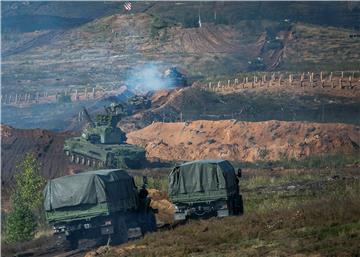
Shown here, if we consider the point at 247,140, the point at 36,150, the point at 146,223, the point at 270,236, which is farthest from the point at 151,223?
the point at 247,140

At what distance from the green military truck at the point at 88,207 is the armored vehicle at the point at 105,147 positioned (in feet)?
93.9

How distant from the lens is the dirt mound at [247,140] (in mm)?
67812

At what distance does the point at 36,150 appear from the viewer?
231 ft

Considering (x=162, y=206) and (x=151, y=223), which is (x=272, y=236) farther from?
(x=162, y=206)

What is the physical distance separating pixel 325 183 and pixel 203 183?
13313 millimetres

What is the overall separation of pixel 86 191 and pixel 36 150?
40.0 m

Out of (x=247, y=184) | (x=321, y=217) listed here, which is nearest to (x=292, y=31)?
(x=247, y=184)

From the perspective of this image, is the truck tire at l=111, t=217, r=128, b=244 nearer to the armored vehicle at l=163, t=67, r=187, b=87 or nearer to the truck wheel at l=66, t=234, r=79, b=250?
the truck wheel at l=66, t=234, r=79, b=250

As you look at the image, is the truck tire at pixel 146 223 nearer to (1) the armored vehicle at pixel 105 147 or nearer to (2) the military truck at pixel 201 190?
(2) the military truck at pixel 201 190

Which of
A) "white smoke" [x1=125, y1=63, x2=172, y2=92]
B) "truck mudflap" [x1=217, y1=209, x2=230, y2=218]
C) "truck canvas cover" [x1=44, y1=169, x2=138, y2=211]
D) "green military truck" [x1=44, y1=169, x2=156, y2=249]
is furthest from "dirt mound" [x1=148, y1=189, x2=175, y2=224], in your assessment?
"white smoke" [x1=125, y1=63, x2=172, y2=92]

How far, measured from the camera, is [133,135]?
3135 inches

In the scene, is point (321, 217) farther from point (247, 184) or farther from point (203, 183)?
point (247, 184)

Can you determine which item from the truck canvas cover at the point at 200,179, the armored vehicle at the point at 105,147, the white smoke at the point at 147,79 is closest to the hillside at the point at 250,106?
the white smoke at the point at 147,79

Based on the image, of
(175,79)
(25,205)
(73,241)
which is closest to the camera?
(73,241)
